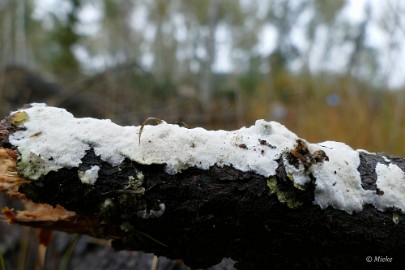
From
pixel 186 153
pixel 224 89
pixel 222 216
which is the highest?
pixel 224 89

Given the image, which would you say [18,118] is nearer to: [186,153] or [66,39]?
[186,153]

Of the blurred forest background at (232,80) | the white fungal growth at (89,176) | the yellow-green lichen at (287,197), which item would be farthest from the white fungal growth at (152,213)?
the blurred forest background at (232,80)

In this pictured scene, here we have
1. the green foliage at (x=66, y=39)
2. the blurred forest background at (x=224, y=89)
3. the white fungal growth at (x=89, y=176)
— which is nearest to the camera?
the white fungal growth at (x=89, y=176)

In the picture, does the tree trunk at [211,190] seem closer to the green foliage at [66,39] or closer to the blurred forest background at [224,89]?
the blurred forest background at [224,89]

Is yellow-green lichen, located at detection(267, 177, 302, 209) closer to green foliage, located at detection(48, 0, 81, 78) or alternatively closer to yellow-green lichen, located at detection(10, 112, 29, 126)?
yellow-green lichen, located at detection(10, 112, 29, 126)

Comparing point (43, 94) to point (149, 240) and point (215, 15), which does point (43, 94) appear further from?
point (215, 15)

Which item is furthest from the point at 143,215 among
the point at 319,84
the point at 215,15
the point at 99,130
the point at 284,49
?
the point at 284,49

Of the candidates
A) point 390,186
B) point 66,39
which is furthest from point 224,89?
point 390,186
